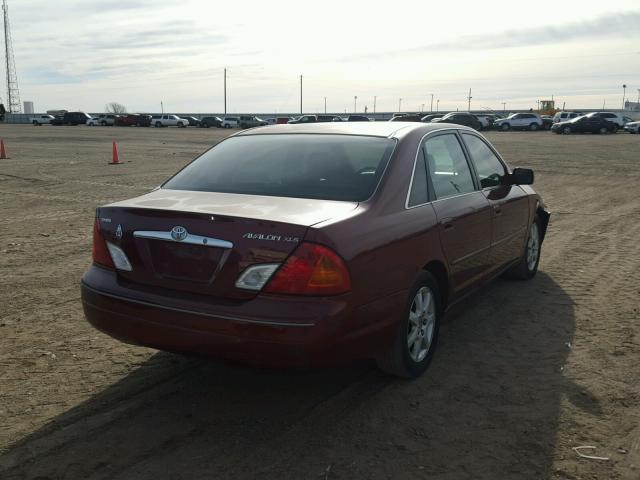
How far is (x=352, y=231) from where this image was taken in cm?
340

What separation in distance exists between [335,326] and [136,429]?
1237 mm

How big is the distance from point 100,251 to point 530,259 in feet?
14.7

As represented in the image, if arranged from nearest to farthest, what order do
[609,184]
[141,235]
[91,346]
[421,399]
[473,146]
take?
[141,235], [421,399], [91,346], [473,146], [609,184]

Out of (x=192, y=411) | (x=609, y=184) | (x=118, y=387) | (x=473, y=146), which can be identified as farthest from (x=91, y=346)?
(x=609, y=184)

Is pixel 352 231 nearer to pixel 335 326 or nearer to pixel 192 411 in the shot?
pixel 335 326

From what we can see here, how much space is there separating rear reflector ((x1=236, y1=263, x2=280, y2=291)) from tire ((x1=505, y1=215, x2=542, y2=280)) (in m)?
→ 3.69

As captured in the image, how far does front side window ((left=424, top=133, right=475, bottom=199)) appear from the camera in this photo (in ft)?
14.8

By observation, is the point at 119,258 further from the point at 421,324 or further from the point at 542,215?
the point at 542,215

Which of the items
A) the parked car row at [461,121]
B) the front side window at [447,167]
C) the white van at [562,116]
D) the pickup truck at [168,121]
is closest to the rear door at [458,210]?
the front side window at [447,167]

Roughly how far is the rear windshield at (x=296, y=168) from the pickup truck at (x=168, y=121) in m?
74.2

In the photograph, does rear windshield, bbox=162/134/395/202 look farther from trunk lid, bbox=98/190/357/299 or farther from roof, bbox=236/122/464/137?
trunk lid, bbox=98/190/357/299

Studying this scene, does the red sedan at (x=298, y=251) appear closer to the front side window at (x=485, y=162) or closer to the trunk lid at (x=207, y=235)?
the trunk lid at (x=207, y=235)

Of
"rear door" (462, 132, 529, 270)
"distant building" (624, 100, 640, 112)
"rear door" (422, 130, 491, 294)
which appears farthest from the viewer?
"distant building" (624, 100, 640, 112)

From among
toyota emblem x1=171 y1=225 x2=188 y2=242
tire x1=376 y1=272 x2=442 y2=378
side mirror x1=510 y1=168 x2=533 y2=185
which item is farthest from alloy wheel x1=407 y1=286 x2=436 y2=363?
side mirror x1=510 y1=168 x2=533 y2=185
